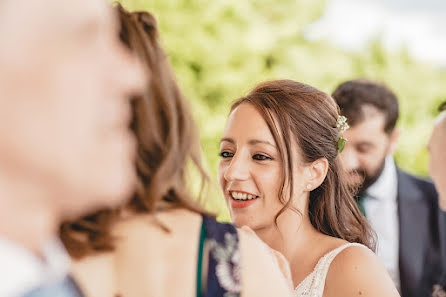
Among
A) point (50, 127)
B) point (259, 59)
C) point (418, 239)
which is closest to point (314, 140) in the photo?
point (418, 239)

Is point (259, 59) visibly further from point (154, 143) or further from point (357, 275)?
point (154, 143)

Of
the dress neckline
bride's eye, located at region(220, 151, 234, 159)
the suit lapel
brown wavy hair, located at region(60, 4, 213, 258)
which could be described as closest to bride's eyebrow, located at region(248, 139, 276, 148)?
bride's eye, located at region(220, 151, 234, 159)

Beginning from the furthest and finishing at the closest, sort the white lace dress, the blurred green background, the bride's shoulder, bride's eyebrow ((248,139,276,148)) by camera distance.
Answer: the blurred green background, bride's eyebrow ((248,139,276,148)), the white lace dress, the bride's shoulder

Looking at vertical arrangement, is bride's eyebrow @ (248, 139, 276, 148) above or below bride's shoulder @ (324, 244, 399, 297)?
above

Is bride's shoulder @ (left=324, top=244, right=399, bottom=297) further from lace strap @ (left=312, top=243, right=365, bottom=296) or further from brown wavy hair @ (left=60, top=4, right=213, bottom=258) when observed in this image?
brown wavy hair @ (left=60, top=4, right=213, bottom=258)

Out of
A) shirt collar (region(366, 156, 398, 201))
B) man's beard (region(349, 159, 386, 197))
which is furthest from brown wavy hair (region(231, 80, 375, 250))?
shirt collar (region(366, 156, 398, 201))

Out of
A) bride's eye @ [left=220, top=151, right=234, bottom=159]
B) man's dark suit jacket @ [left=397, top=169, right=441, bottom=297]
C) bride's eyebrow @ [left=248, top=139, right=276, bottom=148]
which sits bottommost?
man's dark suit jacket @ [left=397, top=169, right=441, bottom=297]

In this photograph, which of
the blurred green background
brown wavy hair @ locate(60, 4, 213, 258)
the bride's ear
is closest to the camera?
brown wavy hair @ locate(60, 4, 213, 258)

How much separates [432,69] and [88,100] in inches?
395

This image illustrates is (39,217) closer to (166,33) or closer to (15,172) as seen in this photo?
(15,172)

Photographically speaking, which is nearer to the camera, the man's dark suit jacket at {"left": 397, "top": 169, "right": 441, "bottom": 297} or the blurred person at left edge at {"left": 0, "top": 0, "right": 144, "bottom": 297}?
the blurred person at left edge at {"left": 0, "top": 0, "right": 144, "bottom": 297}

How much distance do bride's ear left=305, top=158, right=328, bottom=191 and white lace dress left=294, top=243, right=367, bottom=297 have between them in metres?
0.34

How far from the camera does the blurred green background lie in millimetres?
8062

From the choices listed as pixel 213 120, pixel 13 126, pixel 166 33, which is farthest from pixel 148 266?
pixel 166 33
